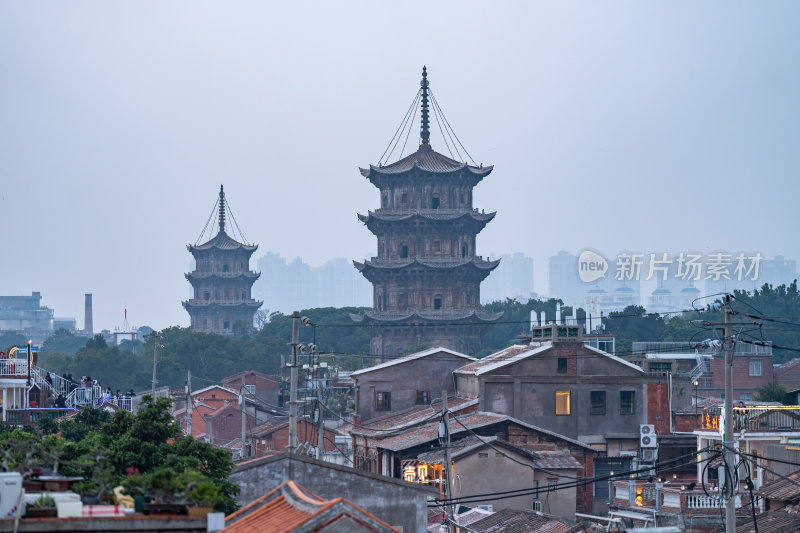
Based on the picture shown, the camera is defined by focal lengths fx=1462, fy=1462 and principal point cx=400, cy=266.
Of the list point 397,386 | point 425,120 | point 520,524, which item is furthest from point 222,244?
point 520,524

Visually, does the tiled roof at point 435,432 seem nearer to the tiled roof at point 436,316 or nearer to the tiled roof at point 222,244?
the tiled roof at point 436,316

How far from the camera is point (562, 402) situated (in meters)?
60.2

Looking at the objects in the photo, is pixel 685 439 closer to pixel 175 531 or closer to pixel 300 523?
pixel 300 523

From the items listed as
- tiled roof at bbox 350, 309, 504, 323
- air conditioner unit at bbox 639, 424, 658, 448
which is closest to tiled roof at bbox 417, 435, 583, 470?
air conditioner unit at bbox 639, 424, 658, 448

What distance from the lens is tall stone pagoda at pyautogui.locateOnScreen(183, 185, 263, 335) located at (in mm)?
188750

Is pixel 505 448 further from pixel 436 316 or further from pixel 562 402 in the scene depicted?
pixel 436 316

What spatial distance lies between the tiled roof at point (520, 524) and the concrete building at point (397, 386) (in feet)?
80.5

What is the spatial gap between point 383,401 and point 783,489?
2935 centimetres

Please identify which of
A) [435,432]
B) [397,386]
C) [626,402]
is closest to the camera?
[435,432]

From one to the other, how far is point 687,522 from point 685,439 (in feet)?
66.8

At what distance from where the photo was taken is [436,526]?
42.6 metres

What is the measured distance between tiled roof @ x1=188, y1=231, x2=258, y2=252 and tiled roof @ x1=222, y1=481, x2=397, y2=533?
164295 millimetres

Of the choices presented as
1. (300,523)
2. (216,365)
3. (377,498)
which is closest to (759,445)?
(377,498)

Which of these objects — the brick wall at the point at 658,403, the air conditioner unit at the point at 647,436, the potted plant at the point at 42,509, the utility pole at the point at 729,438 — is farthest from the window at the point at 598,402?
the potted plant at the point at 42,509
